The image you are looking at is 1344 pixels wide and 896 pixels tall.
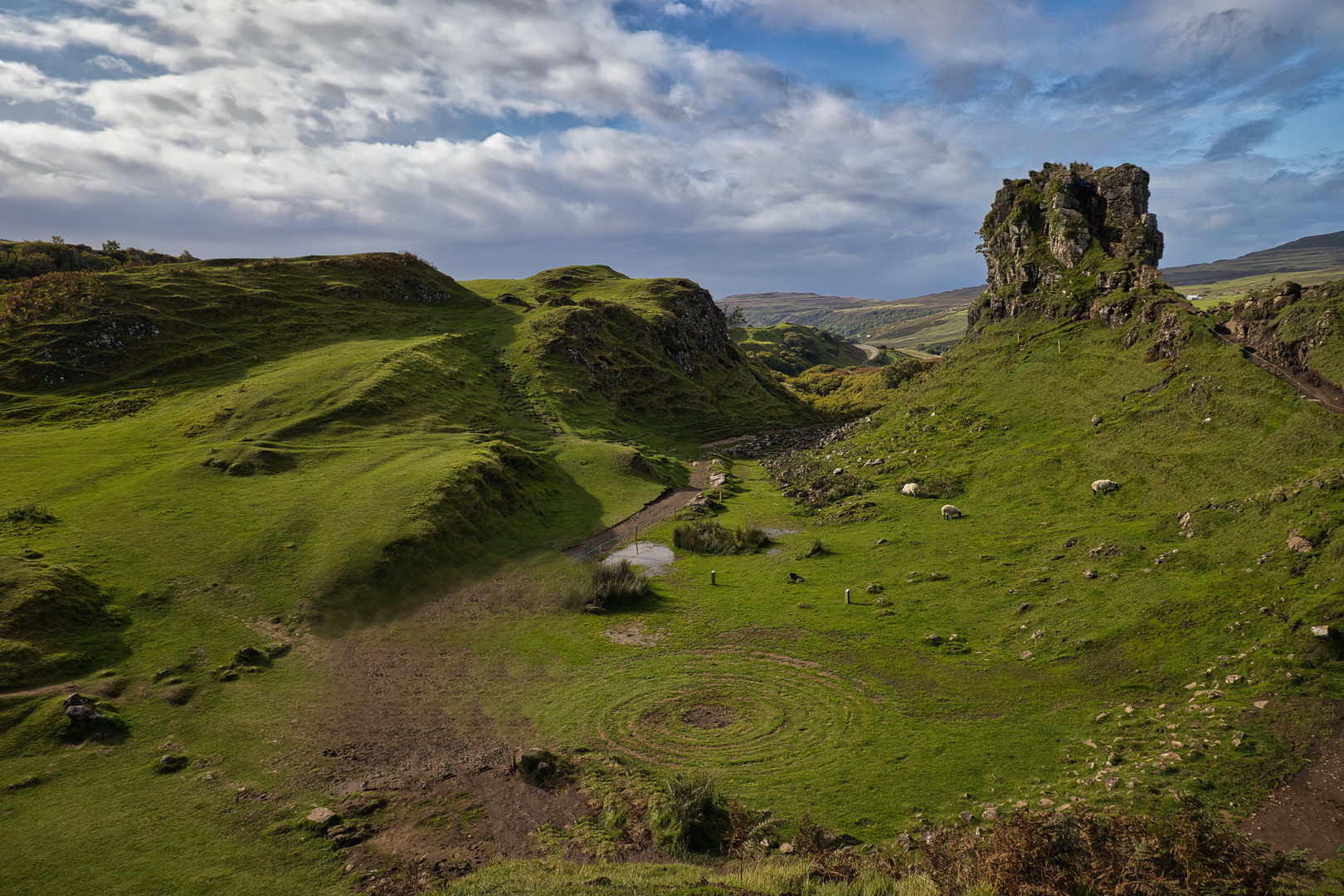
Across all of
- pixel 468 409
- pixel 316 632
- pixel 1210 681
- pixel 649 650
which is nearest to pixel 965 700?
pixel 1210 681

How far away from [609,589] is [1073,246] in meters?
69.2

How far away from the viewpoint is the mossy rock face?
24203 mm

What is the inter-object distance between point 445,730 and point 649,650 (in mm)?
10452

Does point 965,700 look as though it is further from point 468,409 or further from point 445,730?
point 468,409

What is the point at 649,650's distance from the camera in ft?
100.0

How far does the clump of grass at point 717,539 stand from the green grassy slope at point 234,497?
9081 millimetres

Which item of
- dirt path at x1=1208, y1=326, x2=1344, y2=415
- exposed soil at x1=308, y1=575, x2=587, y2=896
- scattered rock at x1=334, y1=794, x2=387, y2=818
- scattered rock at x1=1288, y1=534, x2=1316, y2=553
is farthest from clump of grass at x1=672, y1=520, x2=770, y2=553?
dirt path at x1=1208, y1=326, x2=1344, y2=415

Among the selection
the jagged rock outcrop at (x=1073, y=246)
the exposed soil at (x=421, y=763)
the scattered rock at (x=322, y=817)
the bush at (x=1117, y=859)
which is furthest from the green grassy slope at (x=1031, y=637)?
the jagged rock outcrop at (x=1073, y=246)

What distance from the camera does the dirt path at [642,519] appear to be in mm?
48031

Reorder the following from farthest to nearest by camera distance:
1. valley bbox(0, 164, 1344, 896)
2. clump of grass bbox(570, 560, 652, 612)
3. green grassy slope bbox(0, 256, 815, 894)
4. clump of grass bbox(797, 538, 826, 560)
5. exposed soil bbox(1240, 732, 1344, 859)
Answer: clump of grass bbox(797, 538, 826, 560) < clump of grass bbox(570, 560, 652, 612) < green grassy slope bbox(0, 256, 815, 894) < valley bbox(0, 164, 1344, 896) < exposed soil bbox(1240, 732, 1344, 859)

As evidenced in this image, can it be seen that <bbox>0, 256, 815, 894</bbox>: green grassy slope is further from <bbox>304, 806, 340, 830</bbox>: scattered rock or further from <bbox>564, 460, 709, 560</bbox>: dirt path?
<bbox>564, 460, 709, 560</bbox>: dirt path

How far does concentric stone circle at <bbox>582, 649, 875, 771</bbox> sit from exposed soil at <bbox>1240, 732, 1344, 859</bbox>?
10.1 meters

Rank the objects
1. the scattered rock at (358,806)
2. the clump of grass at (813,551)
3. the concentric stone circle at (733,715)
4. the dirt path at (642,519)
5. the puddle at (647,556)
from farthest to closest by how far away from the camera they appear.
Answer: the dirt path at (642,519)
the puddle at (647,556)
the clump of grass at (813,551)
the concentric stone circle at (733,715)
the scattered rock at (358,806)

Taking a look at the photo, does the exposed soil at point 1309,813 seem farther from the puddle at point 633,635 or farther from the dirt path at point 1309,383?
the dirt path at point 1309,383
